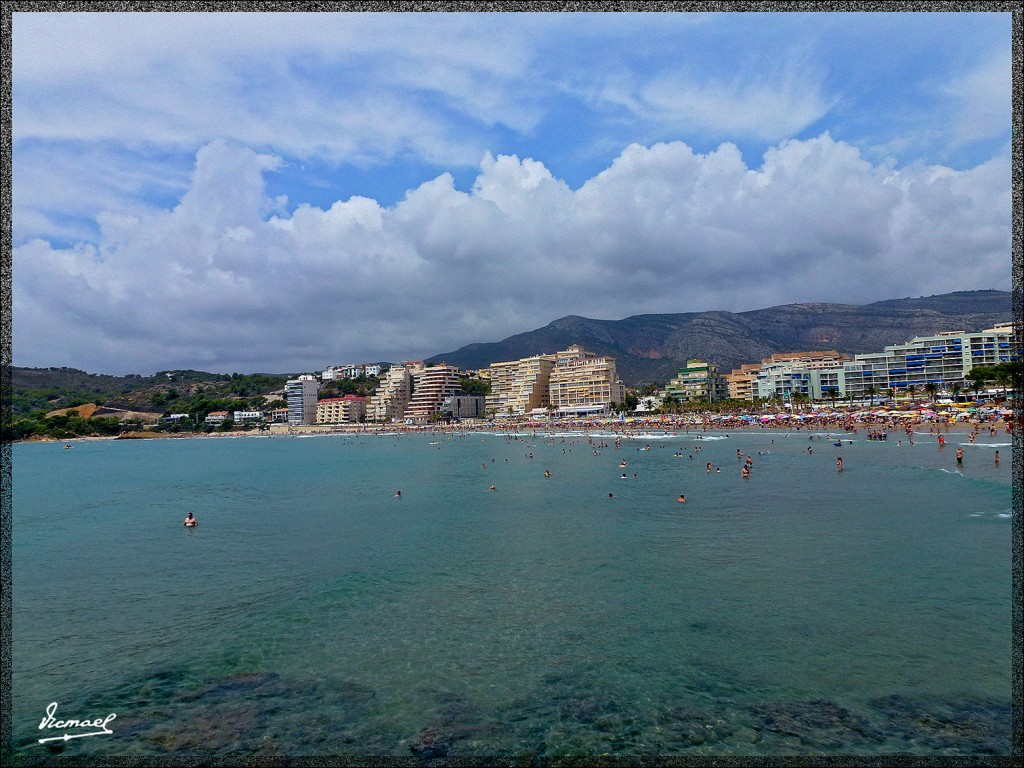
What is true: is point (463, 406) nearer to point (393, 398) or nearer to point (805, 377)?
point (393, 398)

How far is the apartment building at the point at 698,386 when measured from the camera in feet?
400

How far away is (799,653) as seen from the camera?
9430 millimetres

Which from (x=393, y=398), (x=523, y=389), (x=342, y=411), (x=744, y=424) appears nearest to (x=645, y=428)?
(x=744, y=424)

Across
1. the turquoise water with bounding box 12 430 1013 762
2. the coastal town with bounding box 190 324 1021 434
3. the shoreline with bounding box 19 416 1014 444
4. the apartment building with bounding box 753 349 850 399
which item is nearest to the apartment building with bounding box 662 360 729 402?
the coastal town with bounding box 190 324 1021 434

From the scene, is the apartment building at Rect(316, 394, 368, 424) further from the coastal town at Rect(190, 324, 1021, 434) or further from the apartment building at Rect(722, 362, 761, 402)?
the apartment building at Rect(722, 362, 761, 402)

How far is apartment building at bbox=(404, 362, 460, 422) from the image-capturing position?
138000mm

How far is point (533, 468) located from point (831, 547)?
28.7 meters

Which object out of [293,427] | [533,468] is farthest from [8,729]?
[293,427]

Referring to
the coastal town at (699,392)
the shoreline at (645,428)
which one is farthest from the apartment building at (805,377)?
the shoreline at (645,428)

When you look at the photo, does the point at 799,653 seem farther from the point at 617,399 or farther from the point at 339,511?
the point at 617,399

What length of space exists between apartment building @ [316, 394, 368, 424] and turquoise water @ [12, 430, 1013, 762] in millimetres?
120859

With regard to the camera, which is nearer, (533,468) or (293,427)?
(533,468)

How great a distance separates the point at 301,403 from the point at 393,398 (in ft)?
80.1

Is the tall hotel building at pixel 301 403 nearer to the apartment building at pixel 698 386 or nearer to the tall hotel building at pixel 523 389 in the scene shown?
the tall hotel building at pixel 523 389
